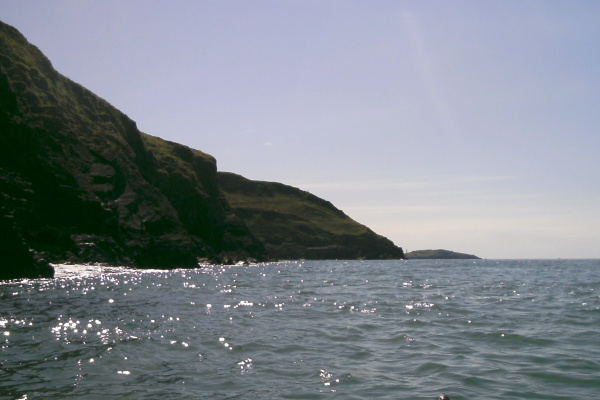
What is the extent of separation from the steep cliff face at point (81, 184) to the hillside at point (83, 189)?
0.54 feet

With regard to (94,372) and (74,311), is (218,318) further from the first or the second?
(94,372)

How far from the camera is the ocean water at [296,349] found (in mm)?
12305

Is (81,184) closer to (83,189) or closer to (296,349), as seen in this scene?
(83,189)

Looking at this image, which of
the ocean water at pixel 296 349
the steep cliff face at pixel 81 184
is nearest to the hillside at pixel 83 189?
the steep cliff face at pixel 81 184

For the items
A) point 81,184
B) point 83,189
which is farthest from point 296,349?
point 81,184

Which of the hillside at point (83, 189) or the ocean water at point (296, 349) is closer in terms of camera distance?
the ocean water at point (296, 349)

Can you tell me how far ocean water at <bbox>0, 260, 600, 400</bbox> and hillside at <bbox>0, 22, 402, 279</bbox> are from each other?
2770cm

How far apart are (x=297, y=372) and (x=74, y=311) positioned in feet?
48.7

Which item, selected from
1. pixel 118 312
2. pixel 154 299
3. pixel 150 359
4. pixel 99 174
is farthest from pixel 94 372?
pixel 99 174

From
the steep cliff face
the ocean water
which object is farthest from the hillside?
the ocean water

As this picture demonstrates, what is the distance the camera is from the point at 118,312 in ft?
82.7

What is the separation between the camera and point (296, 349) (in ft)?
55.2

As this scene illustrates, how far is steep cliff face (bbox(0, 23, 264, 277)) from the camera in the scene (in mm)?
64375

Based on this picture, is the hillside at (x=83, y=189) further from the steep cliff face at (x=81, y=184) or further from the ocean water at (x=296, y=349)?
the ocean water at (x=296, y=349)
